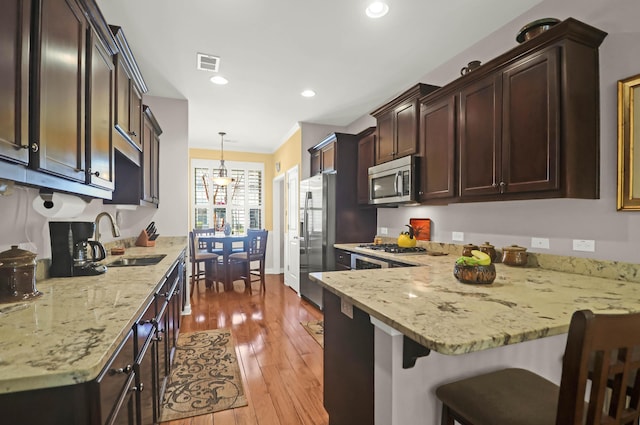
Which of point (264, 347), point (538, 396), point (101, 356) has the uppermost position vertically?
point (101, 356)

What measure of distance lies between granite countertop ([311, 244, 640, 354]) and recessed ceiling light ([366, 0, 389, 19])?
1.88 metres

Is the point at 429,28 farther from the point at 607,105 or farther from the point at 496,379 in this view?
the point at 496,379

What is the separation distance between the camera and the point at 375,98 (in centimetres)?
400

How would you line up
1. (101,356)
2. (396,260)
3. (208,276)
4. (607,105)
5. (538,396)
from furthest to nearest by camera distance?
1. (208,276)
2. (396,260)
3. (607,105)
4. (538,396)
5. (101,356)

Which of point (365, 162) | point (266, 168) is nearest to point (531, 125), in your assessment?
point (365, 162)

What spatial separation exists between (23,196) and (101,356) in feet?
4.38

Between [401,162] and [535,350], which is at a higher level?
[401,162]

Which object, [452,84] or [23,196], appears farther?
[452,84]

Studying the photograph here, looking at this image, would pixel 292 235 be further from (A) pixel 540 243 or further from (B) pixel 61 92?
(B) pixel 61 92

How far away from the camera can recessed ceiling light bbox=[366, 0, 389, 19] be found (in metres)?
2.18

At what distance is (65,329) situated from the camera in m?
0.95

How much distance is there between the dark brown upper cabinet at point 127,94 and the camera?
196cm

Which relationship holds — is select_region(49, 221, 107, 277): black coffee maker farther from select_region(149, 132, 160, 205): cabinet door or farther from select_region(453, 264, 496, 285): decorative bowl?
select_region(453, 264, 496, 285): decorative bowl

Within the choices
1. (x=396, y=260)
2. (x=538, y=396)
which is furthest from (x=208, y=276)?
(x=538, y=396)
